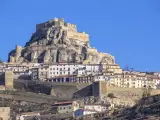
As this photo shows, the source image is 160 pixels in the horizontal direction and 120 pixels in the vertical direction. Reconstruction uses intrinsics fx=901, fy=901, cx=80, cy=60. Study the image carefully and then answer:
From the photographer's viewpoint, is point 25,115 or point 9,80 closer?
point 25,115

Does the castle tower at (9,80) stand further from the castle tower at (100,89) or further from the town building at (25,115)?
the town building at (25,115)

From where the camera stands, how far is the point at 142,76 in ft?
368

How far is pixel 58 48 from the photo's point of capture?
389ft

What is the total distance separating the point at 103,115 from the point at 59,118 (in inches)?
294

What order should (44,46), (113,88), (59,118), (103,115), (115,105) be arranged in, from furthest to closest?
(44,46), (113,88), (115,105), (59,118), (103,115)

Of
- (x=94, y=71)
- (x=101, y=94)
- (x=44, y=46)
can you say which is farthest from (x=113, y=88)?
(x=44, y=46)

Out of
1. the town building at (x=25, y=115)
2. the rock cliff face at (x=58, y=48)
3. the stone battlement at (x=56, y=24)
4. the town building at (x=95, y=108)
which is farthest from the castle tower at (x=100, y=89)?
the stone battlement at (x=56, y=24)

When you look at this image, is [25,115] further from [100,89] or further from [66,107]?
[100,89]

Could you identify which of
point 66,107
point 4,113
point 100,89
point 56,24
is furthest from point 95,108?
point 56,24

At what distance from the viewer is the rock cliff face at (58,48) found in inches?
4658

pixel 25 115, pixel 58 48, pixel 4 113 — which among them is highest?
pixel 58 48

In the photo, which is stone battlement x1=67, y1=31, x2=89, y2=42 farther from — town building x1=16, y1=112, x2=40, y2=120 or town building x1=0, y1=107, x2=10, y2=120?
town building x1=16, y1=112, x2=40, y2=120

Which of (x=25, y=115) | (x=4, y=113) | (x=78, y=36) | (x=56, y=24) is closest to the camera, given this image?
(x=25, y=115)

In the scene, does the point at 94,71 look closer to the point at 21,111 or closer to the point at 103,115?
the point at 21,111
